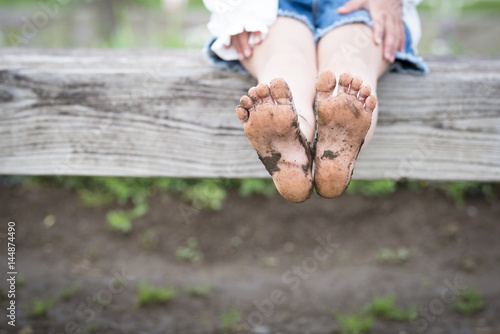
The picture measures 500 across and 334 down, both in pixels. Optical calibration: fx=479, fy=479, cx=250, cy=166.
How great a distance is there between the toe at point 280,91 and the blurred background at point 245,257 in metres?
1.49

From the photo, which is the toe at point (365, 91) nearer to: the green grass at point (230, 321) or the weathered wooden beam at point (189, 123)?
the weathered wooden beam at point (189, 123)

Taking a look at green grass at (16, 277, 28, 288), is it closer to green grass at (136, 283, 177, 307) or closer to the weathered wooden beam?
green grass at (136, 283, 177, 307)

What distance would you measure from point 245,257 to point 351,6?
1.76 meters

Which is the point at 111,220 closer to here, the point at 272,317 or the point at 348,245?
the point at 272,317

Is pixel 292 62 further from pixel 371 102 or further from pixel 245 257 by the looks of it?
pixel 245 257

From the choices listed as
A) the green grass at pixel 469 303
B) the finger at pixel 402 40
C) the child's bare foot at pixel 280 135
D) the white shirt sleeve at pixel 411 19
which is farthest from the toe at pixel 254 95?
the green grass at pixel 469 303

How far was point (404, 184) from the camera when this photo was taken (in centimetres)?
326

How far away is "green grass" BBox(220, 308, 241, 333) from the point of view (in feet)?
7.28

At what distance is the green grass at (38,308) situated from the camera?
2.18 meters

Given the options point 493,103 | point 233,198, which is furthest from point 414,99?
point 233,198

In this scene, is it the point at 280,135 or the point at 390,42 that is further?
the point at 390,42

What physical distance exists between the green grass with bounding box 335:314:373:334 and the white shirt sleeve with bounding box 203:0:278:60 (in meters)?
1.39

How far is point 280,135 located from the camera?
1034 mm

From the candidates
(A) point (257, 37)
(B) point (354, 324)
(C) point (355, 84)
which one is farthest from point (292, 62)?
(B) point (354, 324)
